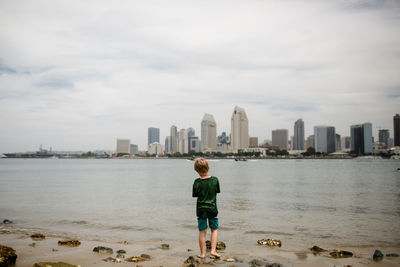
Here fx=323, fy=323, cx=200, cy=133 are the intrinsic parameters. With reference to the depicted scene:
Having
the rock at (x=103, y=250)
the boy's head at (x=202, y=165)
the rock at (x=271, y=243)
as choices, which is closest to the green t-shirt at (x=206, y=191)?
the boy's head at (x=202, y=165)

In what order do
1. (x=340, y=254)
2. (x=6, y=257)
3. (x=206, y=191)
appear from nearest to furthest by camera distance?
(x=206, y=191) → (x=6, y=257) → (x=340, y=254)

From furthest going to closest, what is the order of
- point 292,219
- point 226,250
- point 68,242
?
point 292,219 → point 68,242 → point 226,250

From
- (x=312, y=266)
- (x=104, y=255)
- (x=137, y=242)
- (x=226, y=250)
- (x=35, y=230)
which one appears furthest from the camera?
(x=35, y=230)

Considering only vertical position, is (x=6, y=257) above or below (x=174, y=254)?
above

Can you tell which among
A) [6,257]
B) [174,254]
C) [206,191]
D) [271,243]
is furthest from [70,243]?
[271,243]

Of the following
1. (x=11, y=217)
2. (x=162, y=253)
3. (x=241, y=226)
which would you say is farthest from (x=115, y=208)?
(x=162, y=253)

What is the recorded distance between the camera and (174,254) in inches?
388

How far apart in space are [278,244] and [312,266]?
8.98 feet

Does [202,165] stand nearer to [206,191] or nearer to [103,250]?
[206,191]

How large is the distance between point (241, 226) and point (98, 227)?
6.87 m

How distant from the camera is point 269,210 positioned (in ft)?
68.7

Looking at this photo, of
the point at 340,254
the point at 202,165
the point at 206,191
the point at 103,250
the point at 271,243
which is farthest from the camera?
the point at 271,243

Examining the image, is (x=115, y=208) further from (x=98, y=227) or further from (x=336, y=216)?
(x=336, y=216)

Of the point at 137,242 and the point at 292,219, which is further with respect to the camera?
the point at 292,219
